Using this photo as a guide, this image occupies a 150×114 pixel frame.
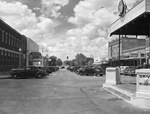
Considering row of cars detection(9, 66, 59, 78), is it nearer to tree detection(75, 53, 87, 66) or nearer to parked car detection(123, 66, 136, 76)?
parked car detection(123, 66, 136, 76)

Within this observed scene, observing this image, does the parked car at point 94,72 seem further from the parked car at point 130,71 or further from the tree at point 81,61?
Answer: the tree at point 81,61

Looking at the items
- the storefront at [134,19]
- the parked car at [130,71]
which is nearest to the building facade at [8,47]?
the parked car at [130,71]

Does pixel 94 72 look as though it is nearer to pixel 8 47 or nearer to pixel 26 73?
pixel 26 73

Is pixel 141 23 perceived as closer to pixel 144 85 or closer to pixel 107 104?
pixel 144 85

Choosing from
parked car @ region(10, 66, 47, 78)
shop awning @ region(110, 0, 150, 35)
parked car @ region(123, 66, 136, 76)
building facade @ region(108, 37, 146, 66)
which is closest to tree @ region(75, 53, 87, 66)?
building facade @ region(108, 37, 146, 66)

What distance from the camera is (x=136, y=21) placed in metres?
12.6

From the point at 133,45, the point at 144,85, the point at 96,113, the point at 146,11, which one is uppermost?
the point at 133,45

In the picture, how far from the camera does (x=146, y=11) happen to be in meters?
9.43

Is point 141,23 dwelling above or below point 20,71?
above

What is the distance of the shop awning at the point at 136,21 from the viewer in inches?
382

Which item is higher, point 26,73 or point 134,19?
point 134,19

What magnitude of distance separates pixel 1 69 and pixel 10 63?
6080 mm

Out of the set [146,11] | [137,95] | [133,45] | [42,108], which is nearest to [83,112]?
[42,108]

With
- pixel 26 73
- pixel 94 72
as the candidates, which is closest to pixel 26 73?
pixel 26 73
